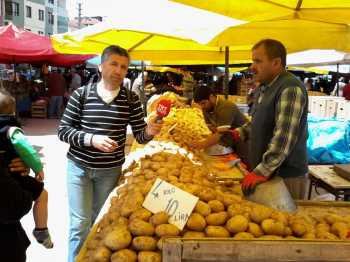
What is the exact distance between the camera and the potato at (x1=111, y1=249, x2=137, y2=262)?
5.57 ft

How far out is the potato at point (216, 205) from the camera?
6.29 ft

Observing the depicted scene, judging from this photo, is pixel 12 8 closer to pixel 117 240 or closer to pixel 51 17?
pixel 51 17

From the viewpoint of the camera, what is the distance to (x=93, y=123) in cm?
302

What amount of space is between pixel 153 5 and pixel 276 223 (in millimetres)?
2446

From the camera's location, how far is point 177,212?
185cm

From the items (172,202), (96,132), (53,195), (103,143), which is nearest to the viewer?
(172,202)

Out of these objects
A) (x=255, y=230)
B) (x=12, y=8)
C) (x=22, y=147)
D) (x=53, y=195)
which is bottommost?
(x=53, y=195)

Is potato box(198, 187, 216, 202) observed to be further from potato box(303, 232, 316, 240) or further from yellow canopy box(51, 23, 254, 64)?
yellow canopy box(51, 23, 254, 64)

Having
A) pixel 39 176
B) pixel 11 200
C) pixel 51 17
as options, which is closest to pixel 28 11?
pixel 51 17

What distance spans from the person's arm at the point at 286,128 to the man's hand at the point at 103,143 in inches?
38.9

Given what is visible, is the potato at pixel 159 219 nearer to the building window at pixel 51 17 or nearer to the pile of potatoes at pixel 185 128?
the pile of potatoes at pixel 185 128

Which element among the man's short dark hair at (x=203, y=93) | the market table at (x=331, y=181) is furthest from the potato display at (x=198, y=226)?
the man's short dark hair at (x=203, y=93)

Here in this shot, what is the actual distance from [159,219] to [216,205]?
0.95 ft

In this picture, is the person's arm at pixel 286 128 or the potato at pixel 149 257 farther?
the person's arm at pixel 286 128
